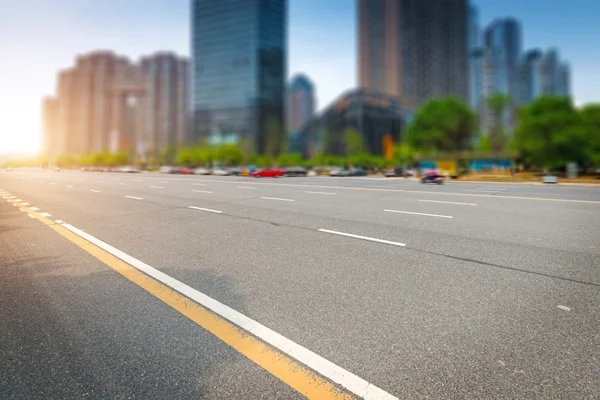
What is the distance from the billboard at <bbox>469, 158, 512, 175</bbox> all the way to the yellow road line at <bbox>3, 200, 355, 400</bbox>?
53.9 meters

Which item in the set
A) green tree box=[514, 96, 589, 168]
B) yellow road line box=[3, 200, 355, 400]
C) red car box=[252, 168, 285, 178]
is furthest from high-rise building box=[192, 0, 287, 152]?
yellow road line box=[3, 200, 355, 400]

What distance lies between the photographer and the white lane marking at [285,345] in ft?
8.40

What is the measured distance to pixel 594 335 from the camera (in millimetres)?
3254

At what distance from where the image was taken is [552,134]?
48.4 metres

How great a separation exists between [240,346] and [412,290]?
2.36 meters

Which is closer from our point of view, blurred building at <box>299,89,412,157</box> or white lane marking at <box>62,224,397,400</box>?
white lane marking at <box>62,224,397,400</box>

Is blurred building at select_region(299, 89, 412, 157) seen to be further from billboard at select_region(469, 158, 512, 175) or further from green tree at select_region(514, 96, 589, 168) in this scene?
billboard at select_region(469, 158, 512, 175)

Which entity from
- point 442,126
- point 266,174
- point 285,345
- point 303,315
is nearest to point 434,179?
point 266,174

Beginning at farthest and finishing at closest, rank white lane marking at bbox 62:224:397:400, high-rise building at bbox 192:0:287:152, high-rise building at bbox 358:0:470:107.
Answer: high-rise building at bbox 358:0:470:107 < high-rise building at bbox 192:0:287:152 < white lane marking at bbox 62:224:397:400

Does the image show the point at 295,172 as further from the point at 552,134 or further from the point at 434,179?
the point at 552,134

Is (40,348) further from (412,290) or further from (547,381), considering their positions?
(547,381)

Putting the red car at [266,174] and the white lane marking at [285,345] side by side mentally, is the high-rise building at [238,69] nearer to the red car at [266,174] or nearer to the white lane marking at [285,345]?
the red car at [266,174]

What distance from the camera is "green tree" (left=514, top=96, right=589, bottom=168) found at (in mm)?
46219

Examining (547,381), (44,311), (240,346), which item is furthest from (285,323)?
(44,311)
